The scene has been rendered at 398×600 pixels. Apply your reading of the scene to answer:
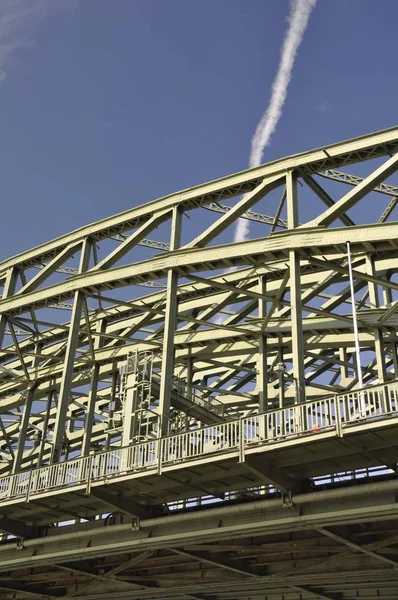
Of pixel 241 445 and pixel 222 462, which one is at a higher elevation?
pixel 241 445

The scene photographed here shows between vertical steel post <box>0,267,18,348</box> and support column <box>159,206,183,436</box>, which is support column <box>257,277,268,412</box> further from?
vertical steel post <box>0,267,18,348</box>

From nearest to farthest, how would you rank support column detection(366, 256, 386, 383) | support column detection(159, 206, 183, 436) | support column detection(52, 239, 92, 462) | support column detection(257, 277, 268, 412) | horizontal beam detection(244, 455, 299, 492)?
horizontal beam detection(244, 455, 299, 492) < support column detection(159, 206, 183, 436) < support column detection(52, 239, 92, 462) < support column detection(257, 277, 268, 412) < support column detection(366, 256, 386, 383)

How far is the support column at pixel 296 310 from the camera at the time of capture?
2231 cm

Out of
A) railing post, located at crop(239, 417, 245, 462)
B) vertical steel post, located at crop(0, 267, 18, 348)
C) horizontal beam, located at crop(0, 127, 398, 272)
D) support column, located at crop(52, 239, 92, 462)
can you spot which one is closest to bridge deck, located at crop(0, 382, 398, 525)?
railing post, located at crop(239, 417, 245, 462)

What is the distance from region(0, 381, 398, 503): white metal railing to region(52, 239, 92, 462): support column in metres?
2.37

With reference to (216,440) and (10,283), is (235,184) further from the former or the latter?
(10,283)

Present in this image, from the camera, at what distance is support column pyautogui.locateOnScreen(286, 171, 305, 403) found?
22.3 meters

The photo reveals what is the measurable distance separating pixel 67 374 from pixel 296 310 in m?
11.5

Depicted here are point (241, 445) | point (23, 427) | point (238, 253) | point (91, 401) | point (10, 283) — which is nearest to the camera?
point (241, 445)

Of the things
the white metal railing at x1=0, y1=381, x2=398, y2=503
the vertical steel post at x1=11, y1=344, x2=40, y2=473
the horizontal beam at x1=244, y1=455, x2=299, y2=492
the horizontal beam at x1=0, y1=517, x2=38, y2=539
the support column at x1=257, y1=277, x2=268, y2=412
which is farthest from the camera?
the vertical steel post at x1=11, y1=344, x2=40, y2=473

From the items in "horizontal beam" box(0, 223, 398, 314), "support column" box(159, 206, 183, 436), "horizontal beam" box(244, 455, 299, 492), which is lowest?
"horizontal beam" box(244, 455, 299, 492)

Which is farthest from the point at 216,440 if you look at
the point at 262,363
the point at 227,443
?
the point at 262,363

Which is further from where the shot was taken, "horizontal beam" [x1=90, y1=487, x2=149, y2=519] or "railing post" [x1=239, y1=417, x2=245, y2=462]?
"horizontal beam" [x1=90, y1=487, x2=149, y2=519]

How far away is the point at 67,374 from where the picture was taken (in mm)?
30266
